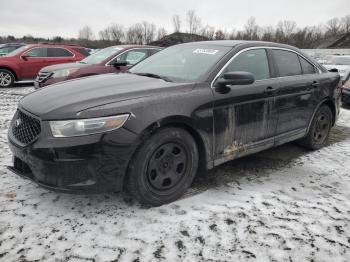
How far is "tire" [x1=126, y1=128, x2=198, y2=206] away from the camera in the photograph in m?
2.87

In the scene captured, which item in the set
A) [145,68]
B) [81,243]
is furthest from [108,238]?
[145,68]

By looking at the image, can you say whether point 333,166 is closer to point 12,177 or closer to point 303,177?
point 303,177

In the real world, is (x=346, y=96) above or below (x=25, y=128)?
above

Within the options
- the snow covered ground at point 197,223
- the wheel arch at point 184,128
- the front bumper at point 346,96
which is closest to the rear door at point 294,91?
the snow covered ground at point 197,223

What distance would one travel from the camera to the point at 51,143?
2.62 m

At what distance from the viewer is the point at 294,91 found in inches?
170

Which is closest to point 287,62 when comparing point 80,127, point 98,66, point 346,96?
point 80,127

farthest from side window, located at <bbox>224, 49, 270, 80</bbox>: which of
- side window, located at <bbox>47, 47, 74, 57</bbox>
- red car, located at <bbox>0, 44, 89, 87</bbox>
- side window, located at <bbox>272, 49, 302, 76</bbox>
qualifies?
side window, located at <bbox>47, 47, 74, 57</bbox>

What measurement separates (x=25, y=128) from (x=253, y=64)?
8.57 feet

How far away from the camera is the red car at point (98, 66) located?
7.52 meters

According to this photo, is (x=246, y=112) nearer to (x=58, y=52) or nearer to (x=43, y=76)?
(x=43, y=76)

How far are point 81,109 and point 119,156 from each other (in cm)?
50

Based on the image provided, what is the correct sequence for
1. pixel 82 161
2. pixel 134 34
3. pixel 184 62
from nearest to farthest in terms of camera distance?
pixel 82 161 < pixel 184 62 < pixel 134 34

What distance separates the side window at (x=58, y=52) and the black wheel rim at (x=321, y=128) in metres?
10.0
